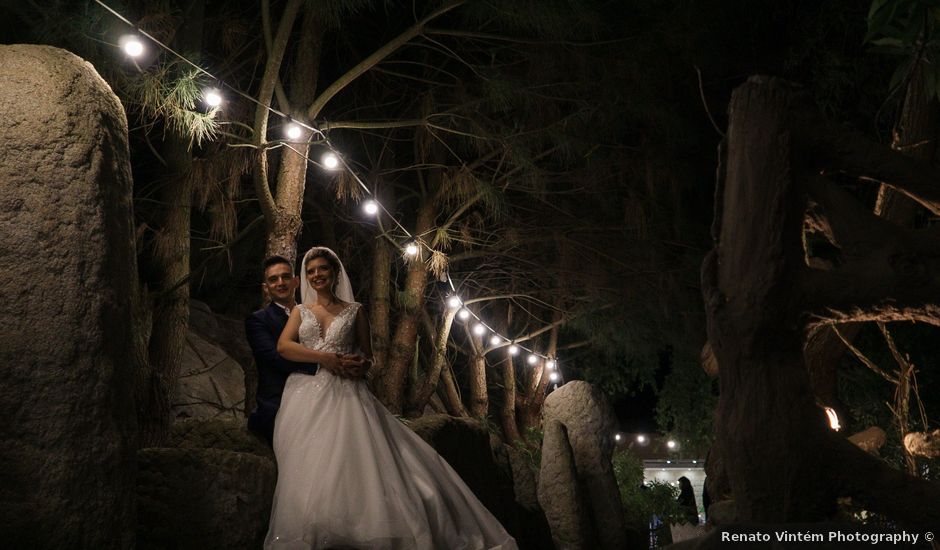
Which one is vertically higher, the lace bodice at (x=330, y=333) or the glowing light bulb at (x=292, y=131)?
the glowing light bulb at (x=292, y=131)

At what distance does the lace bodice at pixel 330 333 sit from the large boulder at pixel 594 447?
212 inches

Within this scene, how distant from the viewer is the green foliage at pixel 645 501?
12.7 m

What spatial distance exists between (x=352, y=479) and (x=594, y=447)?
639 cm

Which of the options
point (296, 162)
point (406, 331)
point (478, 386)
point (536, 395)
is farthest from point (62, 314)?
point (536, 395)

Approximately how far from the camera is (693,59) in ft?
31.9

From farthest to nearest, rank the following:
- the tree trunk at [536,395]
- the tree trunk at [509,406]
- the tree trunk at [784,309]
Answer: the tree trunk at [536,395] < the tree trunk at [509,406] < the tree trunk at [784,309]

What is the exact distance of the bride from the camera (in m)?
4.48

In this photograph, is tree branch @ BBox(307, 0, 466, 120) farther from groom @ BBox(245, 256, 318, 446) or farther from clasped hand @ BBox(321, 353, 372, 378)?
clasped hand @ BBox(321, 353, 372, 378)

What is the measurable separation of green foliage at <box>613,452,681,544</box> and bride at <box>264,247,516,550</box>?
7.68m

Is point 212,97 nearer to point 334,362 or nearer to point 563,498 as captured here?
point 334,362

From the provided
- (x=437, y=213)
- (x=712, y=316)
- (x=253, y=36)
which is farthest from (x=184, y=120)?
(x=437, y=213)

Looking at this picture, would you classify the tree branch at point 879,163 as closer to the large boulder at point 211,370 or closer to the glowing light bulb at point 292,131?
the glowing light bulb at point 292,131

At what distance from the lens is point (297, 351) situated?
5262mm

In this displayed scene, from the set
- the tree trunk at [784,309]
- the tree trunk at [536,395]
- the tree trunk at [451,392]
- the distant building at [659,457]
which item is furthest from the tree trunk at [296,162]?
the distant building at [659,457]
